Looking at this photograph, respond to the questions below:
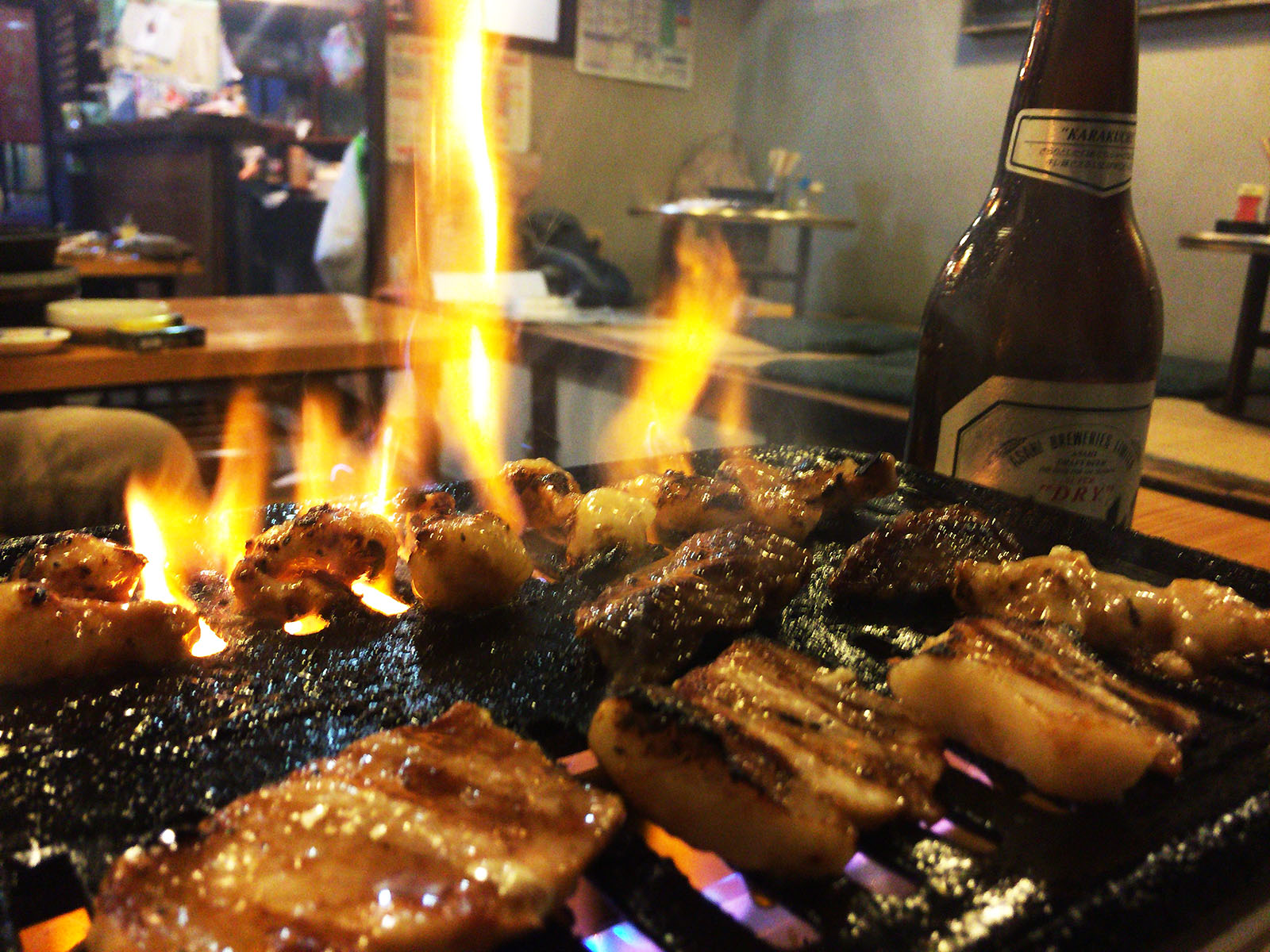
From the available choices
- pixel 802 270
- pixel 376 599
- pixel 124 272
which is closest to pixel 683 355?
pixel 802 270

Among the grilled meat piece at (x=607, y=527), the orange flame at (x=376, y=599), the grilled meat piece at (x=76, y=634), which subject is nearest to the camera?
the grilled meat piece at (x=76, y=634)

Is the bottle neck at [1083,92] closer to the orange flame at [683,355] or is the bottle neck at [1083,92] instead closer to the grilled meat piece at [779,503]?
the grilled meat piece at [779,503]

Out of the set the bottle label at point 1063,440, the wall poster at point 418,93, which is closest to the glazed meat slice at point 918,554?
the bottle label at point 1063,440

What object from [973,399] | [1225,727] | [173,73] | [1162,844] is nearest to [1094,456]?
[973,399]

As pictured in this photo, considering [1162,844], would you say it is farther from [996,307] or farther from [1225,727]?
[996,307]

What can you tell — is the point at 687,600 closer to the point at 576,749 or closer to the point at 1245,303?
the point at 576,749

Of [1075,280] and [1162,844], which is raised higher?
[1075,280]
